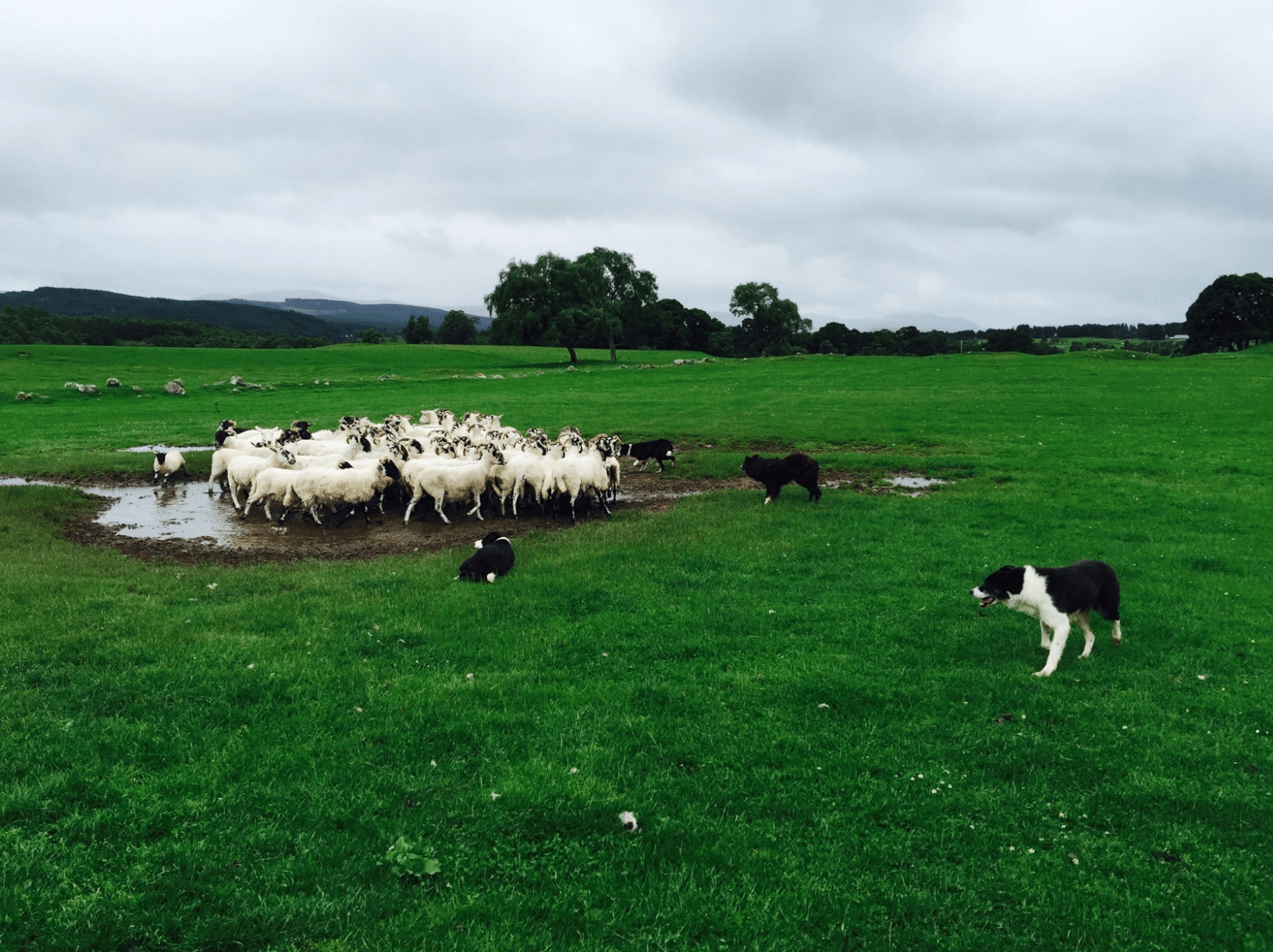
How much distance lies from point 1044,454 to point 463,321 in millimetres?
121653

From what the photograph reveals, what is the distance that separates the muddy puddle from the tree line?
91.8m

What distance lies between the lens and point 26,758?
5.71 m

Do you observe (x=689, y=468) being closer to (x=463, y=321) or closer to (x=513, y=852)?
(x=513, y=852)

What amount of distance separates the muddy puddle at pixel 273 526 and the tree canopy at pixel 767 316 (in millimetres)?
97006

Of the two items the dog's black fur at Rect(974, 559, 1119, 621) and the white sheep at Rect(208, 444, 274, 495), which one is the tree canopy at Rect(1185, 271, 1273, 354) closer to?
the dog's black fur at Rect(974, 559, 1119, 621)

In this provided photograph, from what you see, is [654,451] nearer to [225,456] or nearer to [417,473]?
[417,473]

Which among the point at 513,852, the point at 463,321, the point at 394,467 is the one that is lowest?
the point at 513,852

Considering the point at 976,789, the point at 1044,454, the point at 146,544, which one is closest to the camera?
the point at 976,789

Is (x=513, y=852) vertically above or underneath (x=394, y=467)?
underneath

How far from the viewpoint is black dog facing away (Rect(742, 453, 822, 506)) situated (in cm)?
1578

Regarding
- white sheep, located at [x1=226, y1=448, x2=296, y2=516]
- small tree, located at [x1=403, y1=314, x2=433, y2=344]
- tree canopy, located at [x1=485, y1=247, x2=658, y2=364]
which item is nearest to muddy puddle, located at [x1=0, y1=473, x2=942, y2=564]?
white sheep, located at [x1=226, y1=448, x2=296, y2=516]

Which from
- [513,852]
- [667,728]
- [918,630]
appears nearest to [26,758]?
[513,852]

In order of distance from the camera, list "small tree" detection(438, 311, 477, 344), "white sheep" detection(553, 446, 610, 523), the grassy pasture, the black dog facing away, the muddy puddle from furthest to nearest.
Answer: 1. "small tree" detection(438, 311, 477, 344)
2. the black dog facing away
3. "white sheep" detection(553, 446, 610, 523)
4. the muddy puddle
5. the grassy pasture

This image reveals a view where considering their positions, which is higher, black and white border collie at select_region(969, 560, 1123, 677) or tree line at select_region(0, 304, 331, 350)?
tree line at select_region(0, 304, 331, 350)
